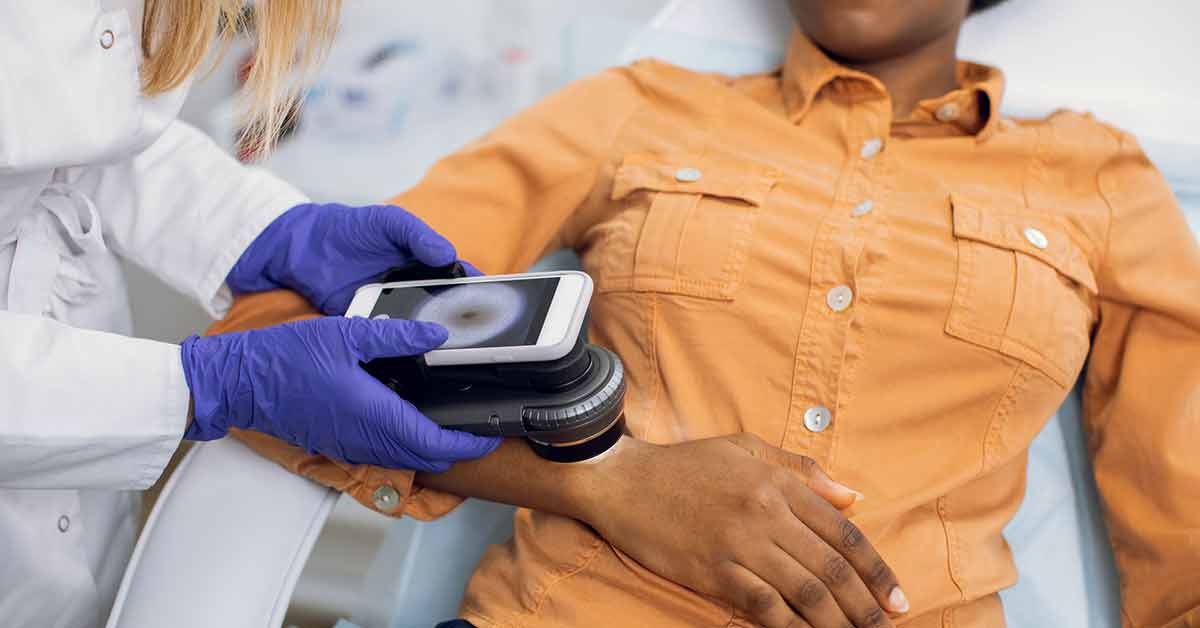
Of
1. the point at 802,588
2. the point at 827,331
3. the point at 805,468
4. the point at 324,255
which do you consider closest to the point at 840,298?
the point at 827,331

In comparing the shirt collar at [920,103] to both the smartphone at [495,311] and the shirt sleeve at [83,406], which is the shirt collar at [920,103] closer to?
the smartphone at [495,311]

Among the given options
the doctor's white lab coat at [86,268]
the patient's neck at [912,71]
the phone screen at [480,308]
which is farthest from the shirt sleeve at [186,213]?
the patient's neck at [912,71]

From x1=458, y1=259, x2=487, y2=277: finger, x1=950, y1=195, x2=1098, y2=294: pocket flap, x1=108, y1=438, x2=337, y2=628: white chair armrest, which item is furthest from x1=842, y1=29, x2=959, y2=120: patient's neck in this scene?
x1=108, y1=438, x2=337, y2=628: white chair armrest

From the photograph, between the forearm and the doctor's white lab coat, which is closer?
the doctor's white lab coat

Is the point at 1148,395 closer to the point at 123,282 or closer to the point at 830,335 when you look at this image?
the point at 830,335

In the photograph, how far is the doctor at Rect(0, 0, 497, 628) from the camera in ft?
2.60

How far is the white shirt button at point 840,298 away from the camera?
1.00 m

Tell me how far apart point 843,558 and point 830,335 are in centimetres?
22

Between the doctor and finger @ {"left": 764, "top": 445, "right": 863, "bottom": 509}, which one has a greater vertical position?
the doctor

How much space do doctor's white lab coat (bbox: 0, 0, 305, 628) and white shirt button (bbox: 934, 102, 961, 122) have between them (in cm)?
71

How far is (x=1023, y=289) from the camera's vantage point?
1.02 m

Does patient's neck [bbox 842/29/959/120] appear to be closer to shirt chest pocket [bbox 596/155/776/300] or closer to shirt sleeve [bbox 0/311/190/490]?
shirt chest pocket [bbox 596/155/776/300]

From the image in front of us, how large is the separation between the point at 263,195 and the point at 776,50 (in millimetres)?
715

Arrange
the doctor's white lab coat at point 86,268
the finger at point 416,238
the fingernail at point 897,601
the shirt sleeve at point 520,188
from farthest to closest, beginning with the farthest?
1. the shirt sleeve at point 520,188
2. the finger at point 416,238
3. the fingernail at point 897,601
4. the doctor's white lab coat at point 86,268
